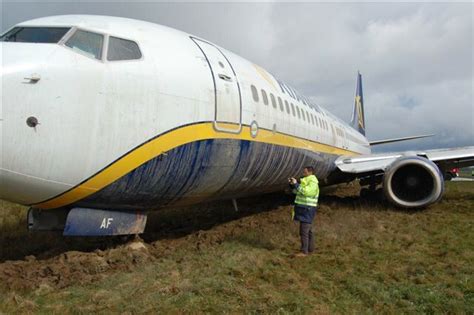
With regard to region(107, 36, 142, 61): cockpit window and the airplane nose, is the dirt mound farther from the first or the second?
region(107, 36, 142, 61): cockpit window

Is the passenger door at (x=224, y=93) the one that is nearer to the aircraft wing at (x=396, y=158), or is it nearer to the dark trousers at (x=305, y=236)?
the dark trousers at (x=305, y=236)

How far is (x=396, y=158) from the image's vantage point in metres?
11.8

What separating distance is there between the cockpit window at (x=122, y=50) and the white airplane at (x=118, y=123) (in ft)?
0.04

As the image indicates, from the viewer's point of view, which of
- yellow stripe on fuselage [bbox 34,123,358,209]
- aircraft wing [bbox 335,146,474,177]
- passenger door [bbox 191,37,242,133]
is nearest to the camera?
yellow stripe on fuselage [bbox 34,123,358,209]

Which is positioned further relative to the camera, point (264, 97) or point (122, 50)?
point (264, 97)

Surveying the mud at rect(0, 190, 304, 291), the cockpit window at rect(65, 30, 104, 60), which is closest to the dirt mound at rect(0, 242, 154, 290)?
the mud at rect(0, 190, 304, 291)

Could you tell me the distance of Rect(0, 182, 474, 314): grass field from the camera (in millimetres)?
4379

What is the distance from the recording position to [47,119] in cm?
437

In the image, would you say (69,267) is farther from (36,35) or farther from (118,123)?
(36,35)

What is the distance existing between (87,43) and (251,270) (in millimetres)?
3533

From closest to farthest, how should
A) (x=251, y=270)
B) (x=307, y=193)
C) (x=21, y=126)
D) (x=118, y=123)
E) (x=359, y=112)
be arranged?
(x=21, y=126), (x=118, y=123), (x=251, y=270), (x=307, y=193), (x=359, y=112)

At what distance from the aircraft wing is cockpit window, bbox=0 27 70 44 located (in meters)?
8.69

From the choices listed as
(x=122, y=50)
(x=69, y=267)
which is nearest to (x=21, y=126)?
(x=122, y=50)

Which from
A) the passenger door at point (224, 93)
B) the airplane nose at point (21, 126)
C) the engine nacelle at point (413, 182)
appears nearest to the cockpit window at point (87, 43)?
the airplane nose at point (21, 126)
